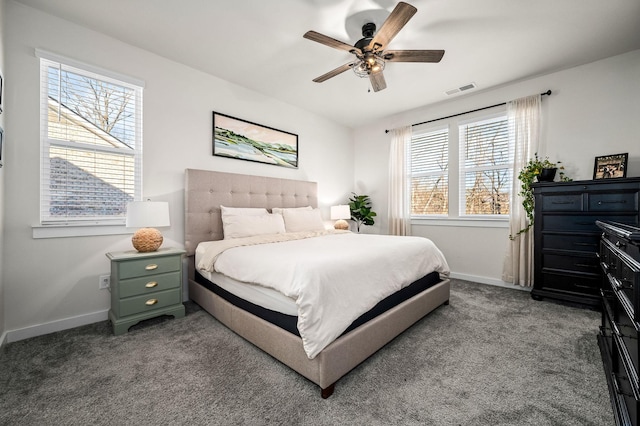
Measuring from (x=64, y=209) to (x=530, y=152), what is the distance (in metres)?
5.10

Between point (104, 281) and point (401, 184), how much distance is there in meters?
4.15

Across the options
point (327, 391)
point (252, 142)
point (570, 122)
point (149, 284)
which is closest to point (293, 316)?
point (327, 391)

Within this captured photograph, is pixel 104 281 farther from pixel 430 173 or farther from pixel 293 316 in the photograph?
pixel 430 173

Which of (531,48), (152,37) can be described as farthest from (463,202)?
(152,37)

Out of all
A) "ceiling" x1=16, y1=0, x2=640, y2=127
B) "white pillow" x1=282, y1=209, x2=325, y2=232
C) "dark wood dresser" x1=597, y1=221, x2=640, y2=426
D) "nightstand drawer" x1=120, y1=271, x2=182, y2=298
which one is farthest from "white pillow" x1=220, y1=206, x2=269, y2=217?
"dark wood dresser" x1=597, y1=221, x2=640, y2=426

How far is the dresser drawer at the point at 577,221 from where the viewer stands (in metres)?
2.49

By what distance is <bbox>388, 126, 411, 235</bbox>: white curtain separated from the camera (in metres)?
4.50

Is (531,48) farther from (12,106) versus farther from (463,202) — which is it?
(12,106)

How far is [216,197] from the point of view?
3.17 m

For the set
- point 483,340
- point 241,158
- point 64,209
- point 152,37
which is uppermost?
point 152,37

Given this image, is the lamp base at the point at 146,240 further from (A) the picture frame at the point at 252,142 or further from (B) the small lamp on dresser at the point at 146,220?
(A) the picture frame at the point at 252,142

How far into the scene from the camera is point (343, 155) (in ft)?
16.9

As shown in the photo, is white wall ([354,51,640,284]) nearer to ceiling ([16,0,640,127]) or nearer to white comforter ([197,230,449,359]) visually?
ceiling ([16,0,640,127])

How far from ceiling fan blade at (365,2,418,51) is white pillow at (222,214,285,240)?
2072 millimetres
